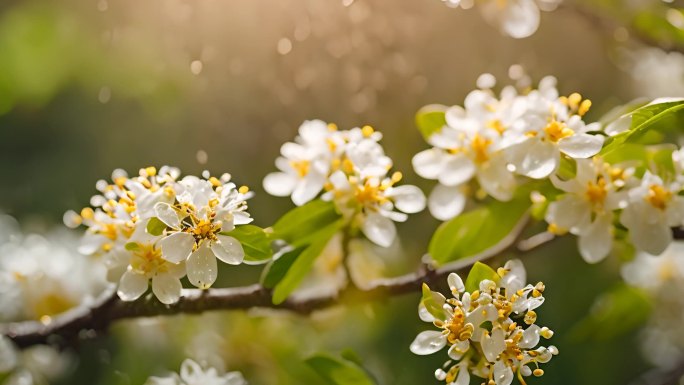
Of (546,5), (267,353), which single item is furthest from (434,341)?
(546,5)

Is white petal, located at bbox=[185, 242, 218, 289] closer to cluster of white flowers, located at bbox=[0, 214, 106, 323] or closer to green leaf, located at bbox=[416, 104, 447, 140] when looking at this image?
green leaf, located at bbox=[416, 104, 447, 140]

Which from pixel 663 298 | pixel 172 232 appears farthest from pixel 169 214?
pixel 663 298

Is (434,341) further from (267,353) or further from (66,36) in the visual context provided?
(66,36)

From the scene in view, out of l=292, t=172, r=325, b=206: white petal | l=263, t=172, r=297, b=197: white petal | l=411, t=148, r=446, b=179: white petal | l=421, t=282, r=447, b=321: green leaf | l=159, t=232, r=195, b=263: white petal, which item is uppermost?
l=159, t=232, r=195, b=263: white petal

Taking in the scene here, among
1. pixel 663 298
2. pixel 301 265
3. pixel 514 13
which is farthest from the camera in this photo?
A: pixel 663 298

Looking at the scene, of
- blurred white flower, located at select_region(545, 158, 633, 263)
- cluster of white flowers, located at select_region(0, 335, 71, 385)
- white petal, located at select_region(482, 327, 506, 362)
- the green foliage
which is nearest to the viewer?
white petal, located at select_region(482, 327, 506, 362)

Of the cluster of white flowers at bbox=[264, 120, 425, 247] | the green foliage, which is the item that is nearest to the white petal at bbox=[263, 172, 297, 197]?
the cluster of white flowers at bbox=[264, 120, 425, 247]

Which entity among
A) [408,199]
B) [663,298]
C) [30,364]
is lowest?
[663,298]

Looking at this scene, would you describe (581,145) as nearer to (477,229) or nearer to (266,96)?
(477,229)
